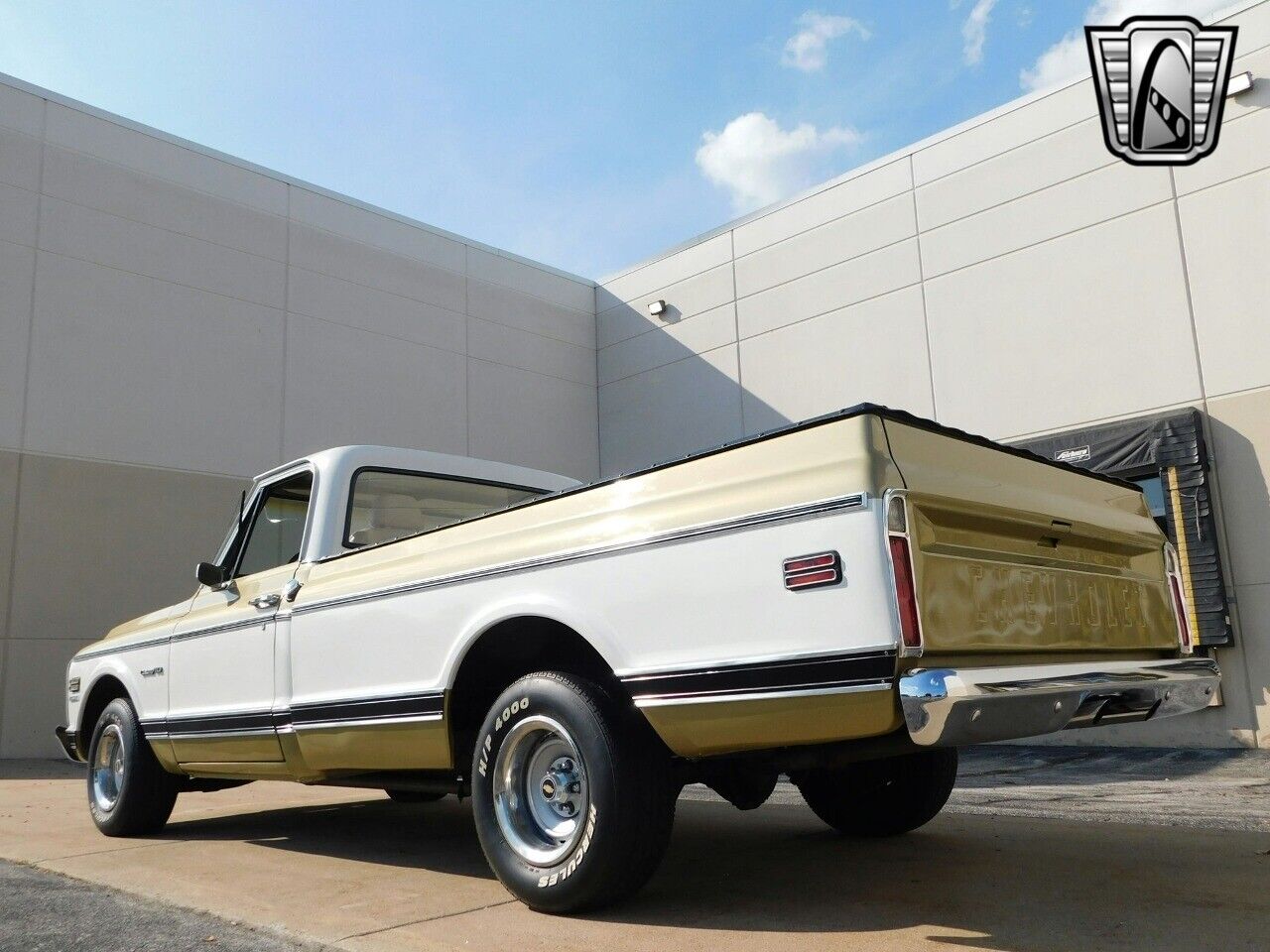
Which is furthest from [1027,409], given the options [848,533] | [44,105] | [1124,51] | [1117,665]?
[44,105]

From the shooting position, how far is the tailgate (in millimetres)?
3080

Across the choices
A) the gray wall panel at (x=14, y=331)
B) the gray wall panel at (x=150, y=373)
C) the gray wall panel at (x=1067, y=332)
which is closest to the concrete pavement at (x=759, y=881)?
the gray wall panel at (x=1067, y=332)

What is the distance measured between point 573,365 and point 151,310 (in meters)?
7.30

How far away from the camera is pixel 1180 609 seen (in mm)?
4223

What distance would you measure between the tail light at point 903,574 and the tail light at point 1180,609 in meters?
1.88

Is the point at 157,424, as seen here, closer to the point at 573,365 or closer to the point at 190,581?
the point at 190,581

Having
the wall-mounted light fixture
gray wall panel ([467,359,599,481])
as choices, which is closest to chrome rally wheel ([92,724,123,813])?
gray wall panel ([467,359,599,481])

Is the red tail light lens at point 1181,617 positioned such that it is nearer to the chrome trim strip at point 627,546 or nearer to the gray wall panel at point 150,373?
the chrome trim strip at point 627,546

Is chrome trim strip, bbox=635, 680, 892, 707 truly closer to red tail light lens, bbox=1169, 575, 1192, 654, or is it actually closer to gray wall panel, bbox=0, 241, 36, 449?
red tail light lens, bbox=1169, 575, 1192, 654

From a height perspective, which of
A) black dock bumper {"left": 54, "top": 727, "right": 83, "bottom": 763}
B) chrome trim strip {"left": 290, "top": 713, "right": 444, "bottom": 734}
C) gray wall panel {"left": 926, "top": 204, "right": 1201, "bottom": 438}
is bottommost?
black dock bumper {"left": 54, "top": 727, "right": 83, "bottom": 763}

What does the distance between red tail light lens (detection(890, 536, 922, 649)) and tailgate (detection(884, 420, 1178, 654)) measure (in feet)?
0.13

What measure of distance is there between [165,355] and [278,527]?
9.48 m

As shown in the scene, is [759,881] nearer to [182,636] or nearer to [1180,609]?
[1180,609]

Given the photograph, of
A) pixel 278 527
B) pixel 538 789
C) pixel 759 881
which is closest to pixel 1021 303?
pixel 278 527
